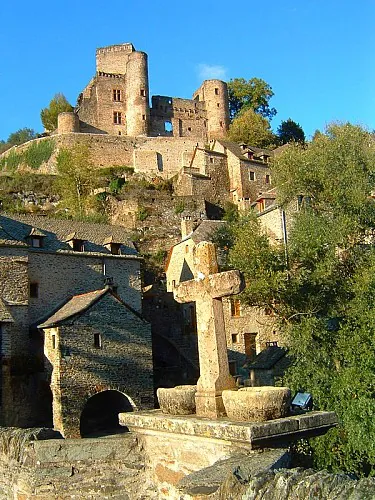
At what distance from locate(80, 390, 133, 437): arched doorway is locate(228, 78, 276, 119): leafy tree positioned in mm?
55800

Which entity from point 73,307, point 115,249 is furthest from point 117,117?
point 73,307

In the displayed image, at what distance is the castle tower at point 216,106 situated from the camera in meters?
72.3

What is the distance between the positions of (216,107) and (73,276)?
49.0 meters

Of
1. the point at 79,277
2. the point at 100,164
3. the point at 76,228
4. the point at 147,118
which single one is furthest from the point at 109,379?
the point at 147,118

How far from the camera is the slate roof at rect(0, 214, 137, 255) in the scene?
28922mm

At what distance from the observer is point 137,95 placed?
67562 millimetres

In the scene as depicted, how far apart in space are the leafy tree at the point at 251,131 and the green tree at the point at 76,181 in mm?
20668

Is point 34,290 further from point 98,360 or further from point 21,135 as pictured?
point 21,135

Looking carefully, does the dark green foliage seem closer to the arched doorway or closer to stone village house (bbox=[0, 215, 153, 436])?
stone village house (bbox=[0, 215, 153, 436])

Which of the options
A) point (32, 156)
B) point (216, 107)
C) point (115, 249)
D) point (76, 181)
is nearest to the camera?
point (115, 249)

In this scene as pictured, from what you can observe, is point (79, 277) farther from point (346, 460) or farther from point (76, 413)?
point (346, 460)

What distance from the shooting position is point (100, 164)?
2441 inches

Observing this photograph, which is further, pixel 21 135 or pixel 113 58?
pixel 21 135

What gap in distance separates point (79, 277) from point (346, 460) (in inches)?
707
